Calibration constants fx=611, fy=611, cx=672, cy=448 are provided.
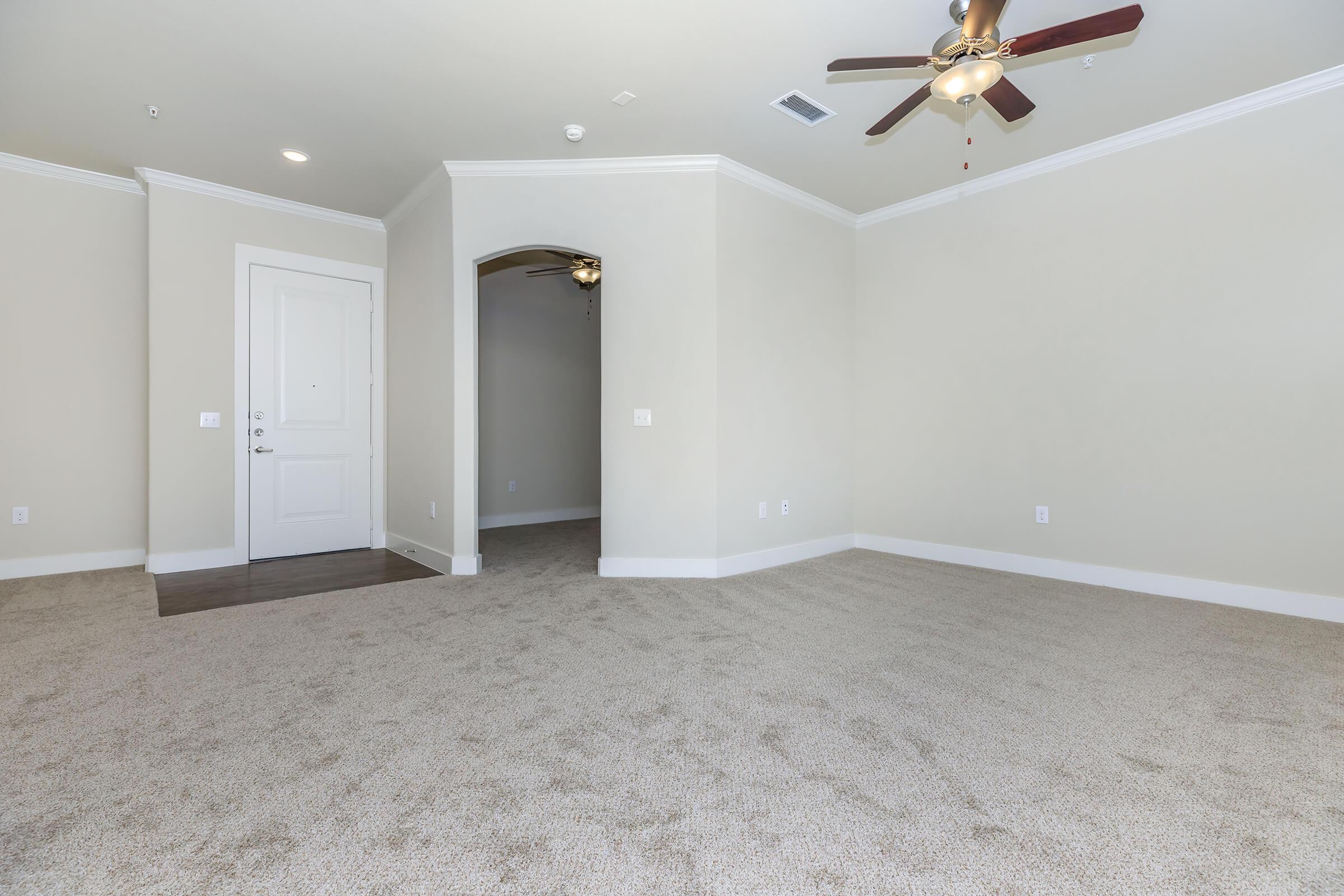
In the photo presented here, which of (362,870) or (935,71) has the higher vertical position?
(935,71)

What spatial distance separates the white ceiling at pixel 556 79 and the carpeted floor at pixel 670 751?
293 cm

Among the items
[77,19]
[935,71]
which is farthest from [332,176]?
[935,71]

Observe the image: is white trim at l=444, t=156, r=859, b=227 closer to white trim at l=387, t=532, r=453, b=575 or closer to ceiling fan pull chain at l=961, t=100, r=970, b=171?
ceiling fan pull chain at l=961, t=100, r=970, b=171

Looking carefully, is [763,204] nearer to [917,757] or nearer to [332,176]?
[332,176]

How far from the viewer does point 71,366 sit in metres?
4.46

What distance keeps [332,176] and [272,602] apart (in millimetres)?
3046

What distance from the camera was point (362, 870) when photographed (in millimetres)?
1408

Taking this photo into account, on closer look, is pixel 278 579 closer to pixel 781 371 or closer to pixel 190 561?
pixel 190 561

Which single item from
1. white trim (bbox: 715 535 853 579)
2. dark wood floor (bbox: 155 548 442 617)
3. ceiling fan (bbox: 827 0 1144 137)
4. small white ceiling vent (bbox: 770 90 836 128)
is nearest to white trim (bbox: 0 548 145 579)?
dark wood floor (bbox: 155 548 442 617)

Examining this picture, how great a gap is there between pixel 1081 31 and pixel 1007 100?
510 millimetres

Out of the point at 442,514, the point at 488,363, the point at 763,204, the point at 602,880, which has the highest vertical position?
the point at 763,204

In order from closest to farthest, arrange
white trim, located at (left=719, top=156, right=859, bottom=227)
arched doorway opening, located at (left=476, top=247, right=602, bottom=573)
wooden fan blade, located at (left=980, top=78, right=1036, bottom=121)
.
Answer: wooden fan blade, located at (left=980, top=78, right=1036, bottom=121)
white trim, located at (left=719, top=156, right=859, bottom=227)
arched doorway opening, located at (left=476, top=247, right=602, bottom=573)

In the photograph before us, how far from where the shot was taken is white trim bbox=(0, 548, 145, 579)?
14.0ft

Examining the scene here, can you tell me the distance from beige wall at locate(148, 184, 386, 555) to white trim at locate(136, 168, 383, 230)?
0.15 ft
